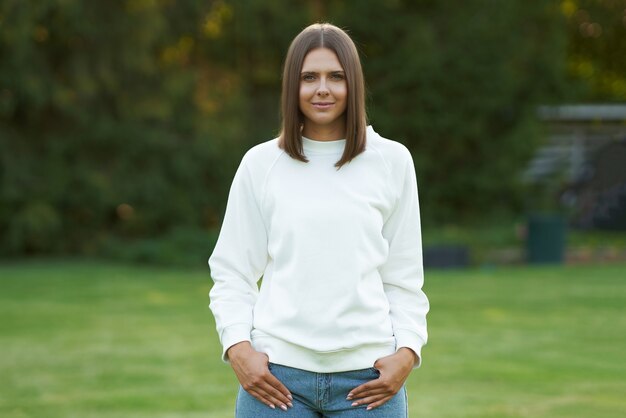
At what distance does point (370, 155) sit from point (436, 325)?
7335mm

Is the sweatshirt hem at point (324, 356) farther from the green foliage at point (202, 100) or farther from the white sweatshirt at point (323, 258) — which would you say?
the green foliage at point (202, 100)

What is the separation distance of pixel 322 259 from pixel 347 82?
0.43 meters

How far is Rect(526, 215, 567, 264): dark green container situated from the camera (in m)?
15.8

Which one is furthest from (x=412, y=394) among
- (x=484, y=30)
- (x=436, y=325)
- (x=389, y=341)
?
(x=484, y=30)

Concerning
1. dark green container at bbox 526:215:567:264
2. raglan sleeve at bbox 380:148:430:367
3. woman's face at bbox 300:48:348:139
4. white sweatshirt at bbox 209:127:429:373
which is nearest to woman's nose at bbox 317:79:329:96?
woman's face at bbox 300:48:348:139

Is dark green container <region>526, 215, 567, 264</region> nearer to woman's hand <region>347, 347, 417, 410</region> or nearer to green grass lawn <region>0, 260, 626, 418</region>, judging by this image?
green grass lawn <region>0, 260, 626, 418</region>

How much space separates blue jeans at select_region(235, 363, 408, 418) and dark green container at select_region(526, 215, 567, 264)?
44.8ft

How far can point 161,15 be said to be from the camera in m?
17.2

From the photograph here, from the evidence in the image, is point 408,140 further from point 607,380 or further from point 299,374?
point 299,374

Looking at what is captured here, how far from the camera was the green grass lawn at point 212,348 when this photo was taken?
660 cm

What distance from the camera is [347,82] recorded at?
8.16ft

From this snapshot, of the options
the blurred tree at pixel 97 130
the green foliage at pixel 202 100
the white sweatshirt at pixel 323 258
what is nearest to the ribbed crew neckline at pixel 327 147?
the white sweatshirt at pixel 323 258

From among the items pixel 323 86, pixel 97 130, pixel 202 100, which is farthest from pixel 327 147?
pixel 202 100

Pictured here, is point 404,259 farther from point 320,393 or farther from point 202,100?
point 202,100
